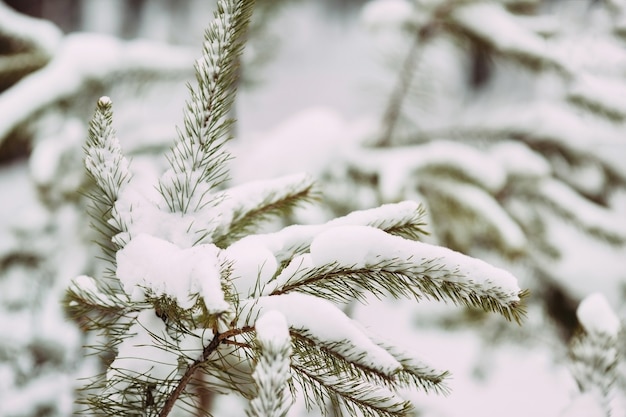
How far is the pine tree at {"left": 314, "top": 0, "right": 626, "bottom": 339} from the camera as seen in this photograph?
1.63 meters

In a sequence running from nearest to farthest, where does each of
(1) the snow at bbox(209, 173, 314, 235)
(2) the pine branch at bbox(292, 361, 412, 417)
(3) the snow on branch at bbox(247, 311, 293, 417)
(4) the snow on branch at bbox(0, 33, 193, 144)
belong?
(3) the snow on branch at bbox(247, 311, 293, 417) → (2) the pine branch at bbox(292, 361, 412, 417) → (1) the snow at bbox(209, 173, 314, 235) → (4) the snow on branch at bbox(0, 33, 193, 144)

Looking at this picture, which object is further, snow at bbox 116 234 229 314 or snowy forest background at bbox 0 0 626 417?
snowy forest background at bbox 0 0 626 417

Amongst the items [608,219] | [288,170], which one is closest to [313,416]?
[288,170]

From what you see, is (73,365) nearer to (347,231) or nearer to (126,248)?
(126,248)

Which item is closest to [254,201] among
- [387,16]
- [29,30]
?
[387,16]

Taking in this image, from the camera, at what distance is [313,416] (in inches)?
96.0

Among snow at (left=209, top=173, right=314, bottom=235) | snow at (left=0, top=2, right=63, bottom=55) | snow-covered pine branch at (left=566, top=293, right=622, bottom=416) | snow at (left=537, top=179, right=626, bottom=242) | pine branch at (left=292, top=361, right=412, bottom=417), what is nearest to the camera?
pine branch at (left=292, top=361, right=412, bottom=417)

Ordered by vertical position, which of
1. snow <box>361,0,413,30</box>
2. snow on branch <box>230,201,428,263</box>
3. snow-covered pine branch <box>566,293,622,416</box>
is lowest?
snow-covered pine branch <box>566,293,622,416</box>

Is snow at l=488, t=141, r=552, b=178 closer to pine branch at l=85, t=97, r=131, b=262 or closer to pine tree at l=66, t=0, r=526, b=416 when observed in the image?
pine tree at l=66, t=0, r=526, b=416

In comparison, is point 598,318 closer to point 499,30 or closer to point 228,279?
point 228,279

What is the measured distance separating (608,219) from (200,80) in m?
1.91

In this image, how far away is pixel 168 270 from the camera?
49 centimetres

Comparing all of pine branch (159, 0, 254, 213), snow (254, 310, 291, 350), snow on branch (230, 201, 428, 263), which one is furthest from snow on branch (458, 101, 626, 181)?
snow (254, 310, 291, 350)

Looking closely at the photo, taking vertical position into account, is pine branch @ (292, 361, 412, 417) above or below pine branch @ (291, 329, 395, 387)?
below
